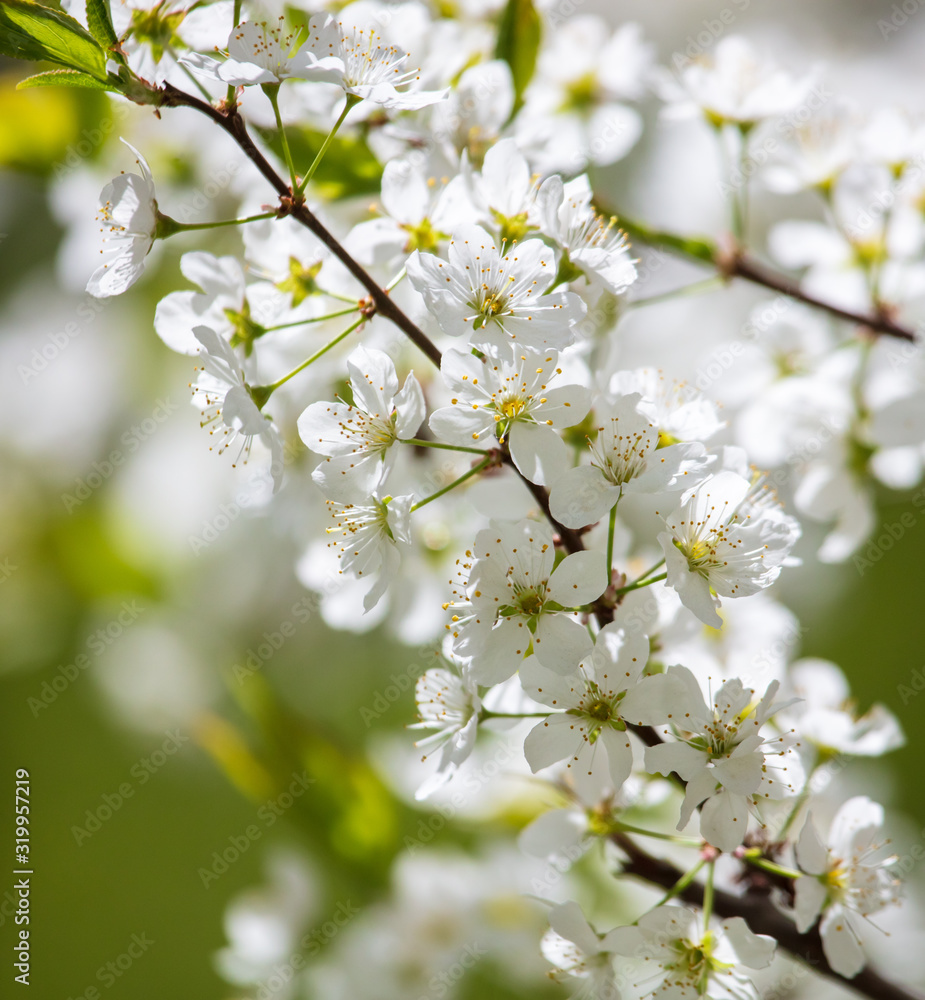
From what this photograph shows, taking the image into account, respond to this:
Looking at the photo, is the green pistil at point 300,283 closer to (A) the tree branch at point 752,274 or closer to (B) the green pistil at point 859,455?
(A) the tree branch at point 752,274

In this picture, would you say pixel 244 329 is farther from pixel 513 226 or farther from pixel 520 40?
pixel 520 40

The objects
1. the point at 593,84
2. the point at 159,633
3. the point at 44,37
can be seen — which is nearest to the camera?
the point at 44,37

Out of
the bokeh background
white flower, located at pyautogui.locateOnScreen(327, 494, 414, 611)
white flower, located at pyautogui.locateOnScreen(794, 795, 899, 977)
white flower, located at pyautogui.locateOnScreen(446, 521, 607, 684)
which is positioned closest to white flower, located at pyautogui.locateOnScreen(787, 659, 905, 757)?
white flower, located at pyautogui.locateOnScreen(794, 795, 899, 977)

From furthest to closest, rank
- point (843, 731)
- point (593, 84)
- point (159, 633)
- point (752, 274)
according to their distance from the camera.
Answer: point (159, 633) → point (593, 84) → point (752, 274) → point (843, 731)

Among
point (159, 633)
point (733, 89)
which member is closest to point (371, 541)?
point (733, 89)

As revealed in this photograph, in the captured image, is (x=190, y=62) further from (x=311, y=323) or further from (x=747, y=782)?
(x=747, y=782)

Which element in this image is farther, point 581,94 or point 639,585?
point 581,94

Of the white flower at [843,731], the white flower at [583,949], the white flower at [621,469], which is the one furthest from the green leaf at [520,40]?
the white flower at [583,949]
